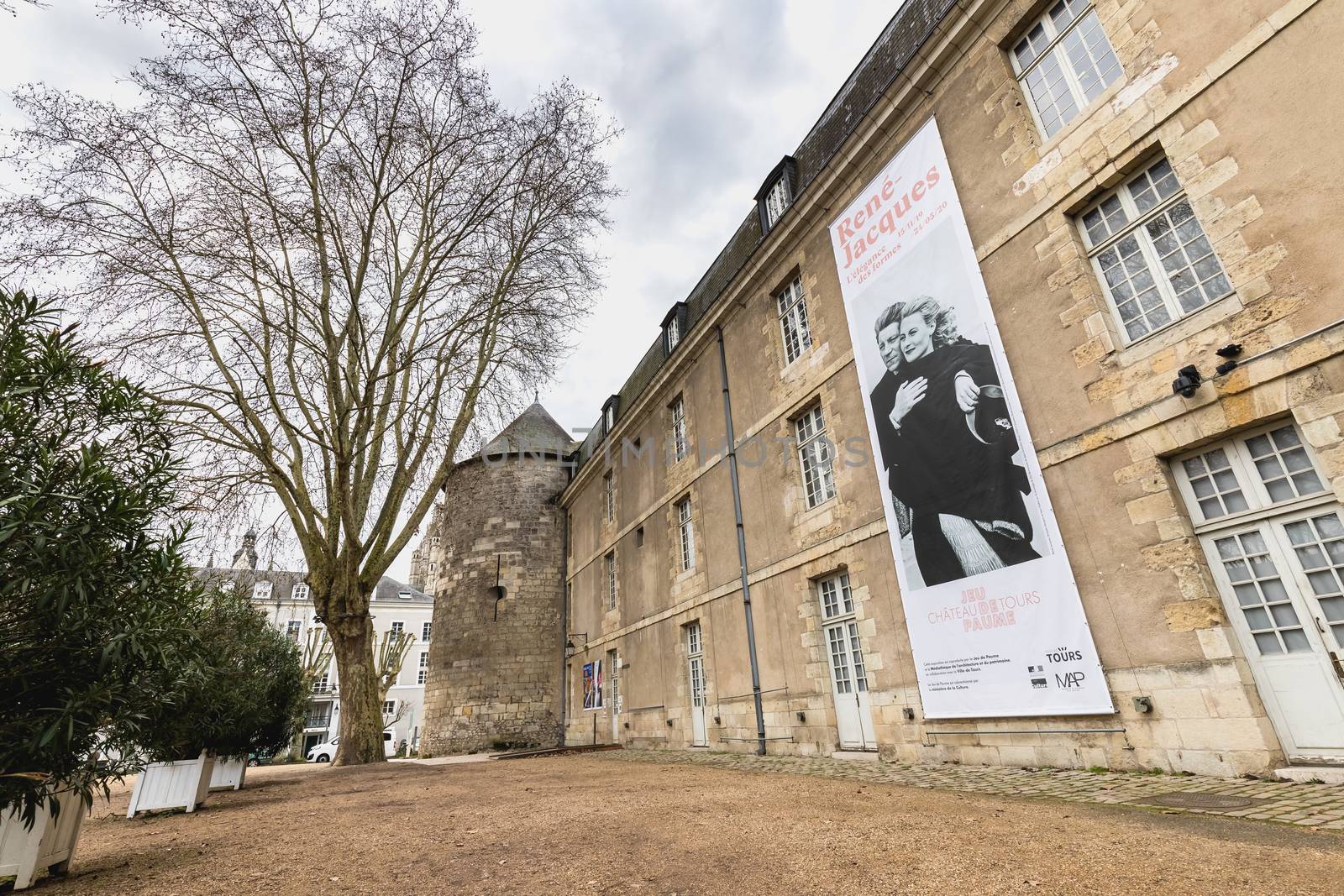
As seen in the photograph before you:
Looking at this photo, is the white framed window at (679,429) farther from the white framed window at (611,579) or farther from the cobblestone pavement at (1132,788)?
A: the cobblestone pavement at (1132,788)

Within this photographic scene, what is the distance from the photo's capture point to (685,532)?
1273 centimetres

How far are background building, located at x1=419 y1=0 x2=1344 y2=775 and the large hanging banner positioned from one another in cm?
18

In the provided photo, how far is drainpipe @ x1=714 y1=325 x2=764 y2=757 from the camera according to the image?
939cm

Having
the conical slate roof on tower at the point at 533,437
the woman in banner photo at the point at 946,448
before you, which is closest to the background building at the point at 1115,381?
the woman in banner photo at the point at 946,448

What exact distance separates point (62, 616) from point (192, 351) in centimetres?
1098

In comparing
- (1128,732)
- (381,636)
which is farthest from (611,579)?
(381,636)

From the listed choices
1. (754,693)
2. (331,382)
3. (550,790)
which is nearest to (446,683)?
(331,382)

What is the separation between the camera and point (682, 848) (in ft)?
10.5

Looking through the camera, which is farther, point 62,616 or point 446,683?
point 446,683

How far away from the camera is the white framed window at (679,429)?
1299 cm

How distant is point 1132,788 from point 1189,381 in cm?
304

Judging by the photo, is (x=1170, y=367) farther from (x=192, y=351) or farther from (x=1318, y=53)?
(x=192, y=351)

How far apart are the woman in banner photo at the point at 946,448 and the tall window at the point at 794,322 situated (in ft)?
7.07

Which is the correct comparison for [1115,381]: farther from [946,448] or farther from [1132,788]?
[1132,788]
